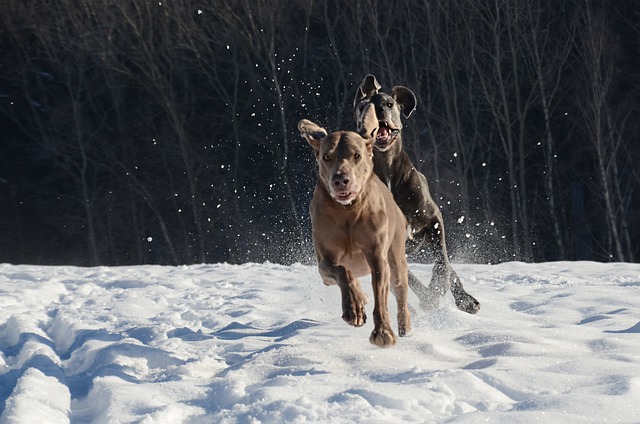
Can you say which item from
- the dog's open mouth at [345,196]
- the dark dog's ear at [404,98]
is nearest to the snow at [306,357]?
the dog's open mouth at [345,196]

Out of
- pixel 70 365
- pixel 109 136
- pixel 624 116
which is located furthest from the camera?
pixel 109 136

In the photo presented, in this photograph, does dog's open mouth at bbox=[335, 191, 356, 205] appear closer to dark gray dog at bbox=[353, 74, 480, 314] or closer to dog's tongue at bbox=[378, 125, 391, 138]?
dark gray dog at bbox=[353, 74, 480, 314]

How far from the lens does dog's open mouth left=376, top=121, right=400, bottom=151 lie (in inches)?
222

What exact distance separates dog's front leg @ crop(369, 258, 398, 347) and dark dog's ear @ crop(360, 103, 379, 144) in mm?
668

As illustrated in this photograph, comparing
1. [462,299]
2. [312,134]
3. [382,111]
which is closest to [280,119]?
[462,299]

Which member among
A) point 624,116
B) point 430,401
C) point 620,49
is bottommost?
point 430,401

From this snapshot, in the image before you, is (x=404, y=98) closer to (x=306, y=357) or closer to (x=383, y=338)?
(x=383, y=338)

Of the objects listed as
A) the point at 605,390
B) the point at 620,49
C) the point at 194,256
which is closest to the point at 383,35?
the point at 620,49

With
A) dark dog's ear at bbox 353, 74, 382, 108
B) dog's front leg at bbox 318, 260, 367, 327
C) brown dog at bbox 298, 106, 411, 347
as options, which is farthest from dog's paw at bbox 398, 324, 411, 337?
dark dog's ear at bbox 353, 74, 382, 108

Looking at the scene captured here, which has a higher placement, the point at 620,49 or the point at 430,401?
the point at 620,49

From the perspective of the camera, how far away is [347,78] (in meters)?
19.1

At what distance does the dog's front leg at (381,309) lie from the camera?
4.48 metres

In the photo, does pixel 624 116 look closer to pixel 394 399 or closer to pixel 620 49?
pixel 620 49

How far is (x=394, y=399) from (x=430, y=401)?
0.13 meters
